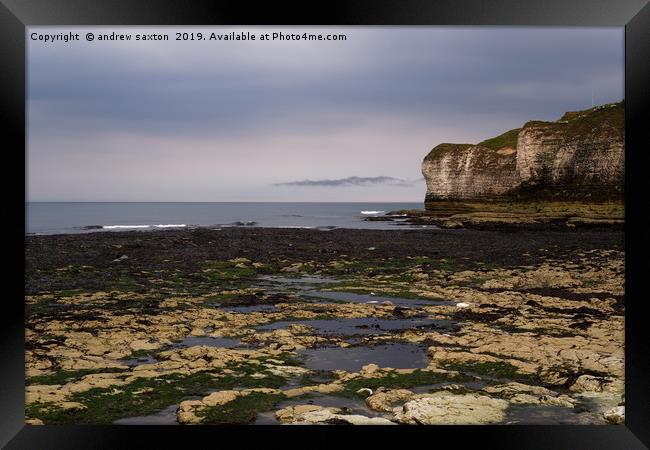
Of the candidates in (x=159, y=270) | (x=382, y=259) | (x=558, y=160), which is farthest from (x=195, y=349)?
(x=558, y=160)

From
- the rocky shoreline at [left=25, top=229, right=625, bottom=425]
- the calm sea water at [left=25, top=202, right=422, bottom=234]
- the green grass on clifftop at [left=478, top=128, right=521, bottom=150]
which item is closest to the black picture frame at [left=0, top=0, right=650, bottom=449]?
the rocky shoreline at [left=25, top=229, right=625, bottom=425]

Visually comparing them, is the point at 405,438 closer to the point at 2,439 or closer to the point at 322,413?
the point at 322,413

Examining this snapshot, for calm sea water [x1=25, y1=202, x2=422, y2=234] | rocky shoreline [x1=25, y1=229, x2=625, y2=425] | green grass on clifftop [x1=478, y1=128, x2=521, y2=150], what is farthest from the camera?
green grass on clifftop [x1=478, y1=128, x2=521, y2=150]

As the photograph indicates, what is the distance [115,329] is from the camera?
10.2 m

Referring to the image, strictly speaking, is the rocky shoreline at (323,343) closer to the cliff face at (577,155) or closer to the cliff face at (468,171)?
the cliff face at (577,155)

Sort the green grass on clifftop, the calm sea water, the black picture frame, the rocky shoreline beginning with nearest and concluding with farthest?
the black picture frame, the rocky shoreline, the calm sea water, the green grass on clifftop

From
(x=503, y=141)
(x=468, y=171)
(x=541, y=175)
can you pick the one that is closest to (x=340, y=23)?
(x=541, y=175)

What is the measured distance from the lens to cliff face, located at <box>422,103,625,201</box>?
153ft

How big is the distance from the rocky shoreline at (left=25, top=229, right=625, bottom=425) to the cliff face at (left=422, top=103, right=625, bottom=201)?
3138 centimetres

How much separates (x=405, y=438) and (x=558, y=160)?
51538mm

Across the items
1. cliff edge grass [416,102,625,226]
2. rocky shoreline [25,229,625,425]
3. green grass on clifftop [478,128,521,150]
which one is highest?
green grass on clifftop [478,128,521,150]

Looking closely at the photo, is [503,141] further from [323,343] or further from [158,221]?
[323,343]

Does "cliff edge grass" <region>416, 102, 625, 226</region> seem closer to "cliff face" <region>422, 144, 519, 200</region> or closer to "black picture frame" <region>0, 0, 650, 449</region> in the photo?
"cliff face" <region>422, 144, 519, 200</region>

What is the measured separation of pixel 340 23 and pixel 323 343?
6.06 m
